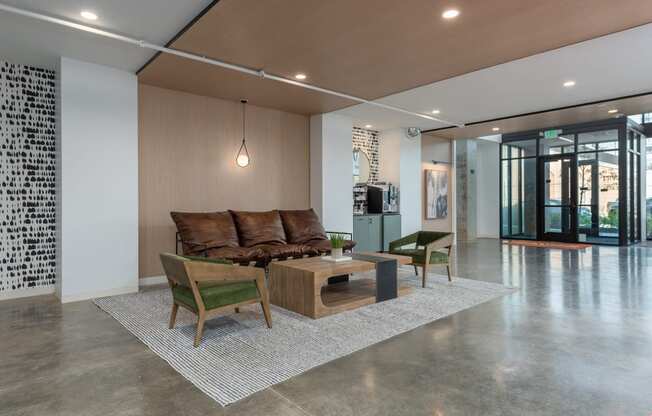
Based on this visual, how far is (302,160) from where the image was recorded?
7.47m

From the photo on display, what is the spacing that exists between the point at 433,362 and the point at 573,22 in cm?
355

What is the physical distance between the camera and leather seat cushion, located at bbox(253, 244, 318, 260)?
5.30 m

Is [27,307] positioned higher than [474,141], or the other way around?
[474,141]

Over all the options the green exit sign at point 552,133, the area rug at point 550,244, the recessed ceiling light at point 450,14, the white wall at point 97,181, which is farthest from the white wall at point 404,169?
the white wall at point 97,181

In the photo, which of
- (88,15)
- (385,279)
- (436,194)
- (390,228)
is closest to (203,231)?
(385,279)

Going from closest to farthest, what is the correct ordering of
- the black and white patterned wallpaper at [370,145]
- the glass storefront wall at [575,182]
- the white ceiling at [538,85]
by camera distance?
1. the white ceiling at [538,85]
2. the black and white patterned wallpaper at [370,145]
3. the glass storefront wall at [575,182]

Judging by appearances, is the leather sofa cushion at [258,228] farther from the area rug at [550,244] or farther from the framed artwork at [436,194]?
the area rug at [550,244]

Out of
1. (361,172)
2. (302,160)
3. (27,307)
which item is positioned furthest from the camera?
(361,172)

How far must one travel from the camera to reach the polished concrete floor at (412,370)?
2182 millimetres

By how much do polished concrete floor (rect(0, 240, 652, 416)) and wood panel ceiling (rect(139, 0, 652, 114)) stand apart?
2.94m

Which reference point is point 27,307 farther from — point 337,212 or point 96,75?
point 337,212

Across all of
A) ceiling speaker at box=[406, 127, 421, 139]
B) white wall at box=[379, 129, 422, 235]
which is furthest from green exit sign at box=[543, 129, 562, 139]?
ceiling speaker at box=[406, 127, 421, 139]

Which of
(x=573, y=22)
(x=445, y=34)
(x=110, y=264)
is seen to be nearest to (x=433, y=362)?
(x=445, y=34)

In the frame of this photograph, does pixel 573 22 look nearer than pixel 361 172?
Yes
